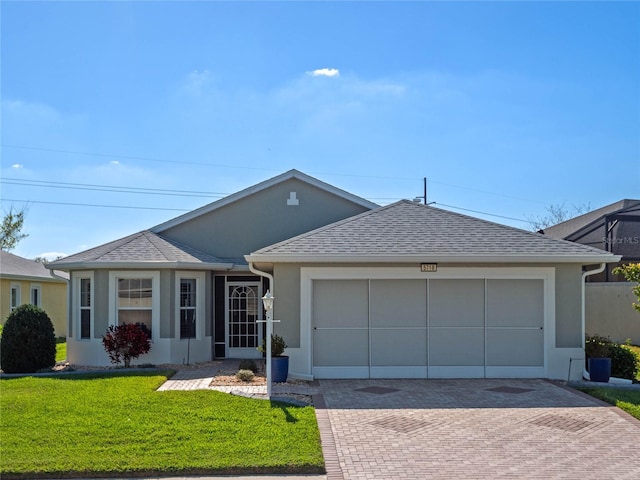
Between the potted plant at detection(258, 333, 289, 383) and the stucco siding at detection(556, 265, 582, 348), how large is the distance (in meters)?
6.08

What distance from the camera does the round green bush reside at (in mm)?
14508

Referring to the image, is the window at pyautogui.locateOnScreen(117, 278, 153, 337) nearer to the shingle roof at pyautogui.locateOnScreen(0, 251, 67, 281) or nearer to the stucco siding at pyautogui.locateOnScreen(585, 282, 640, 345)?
the shingle roof at pyautogui.locateOnScreen(0, 251, 67, 281)

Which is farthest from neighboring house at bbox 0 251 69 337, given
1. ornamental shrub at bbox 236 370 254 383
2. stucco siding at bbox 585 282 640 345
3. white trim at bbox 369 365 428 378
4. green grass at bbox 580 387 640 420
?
stucco siding at bbox 585 282 640 345

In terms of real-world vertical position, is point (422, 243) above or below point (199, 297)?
above

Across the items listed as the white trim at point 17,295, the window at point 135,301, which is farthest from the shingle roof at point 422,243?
the white trim at point 17,295

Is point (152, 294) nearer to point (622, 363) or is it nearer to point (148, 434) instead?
point (148, 434)

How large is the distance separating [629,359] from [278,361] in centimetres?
797

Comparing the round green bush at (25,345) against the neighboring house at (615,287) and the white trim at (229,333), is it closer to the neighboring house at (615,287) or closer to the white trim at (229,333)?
the white trim at (229,333)

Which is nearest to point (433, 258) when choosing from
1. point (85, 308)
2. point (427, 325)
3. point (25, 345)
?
point (427, 325)

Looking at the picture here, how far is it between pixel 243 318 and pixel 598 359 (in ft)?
30.9

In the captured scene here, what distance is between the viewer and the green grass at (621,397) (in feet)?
33.0

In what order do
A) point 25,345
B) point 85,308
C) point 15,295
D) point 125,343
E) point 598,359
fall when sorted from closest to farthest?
point 598,359, point 25,345, point 125,343, point 85,308, point 15,295

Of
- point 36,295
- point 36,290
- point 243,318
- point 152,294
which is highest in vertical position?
point 152,294

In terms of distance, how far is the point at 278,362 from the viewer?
1219 cm
